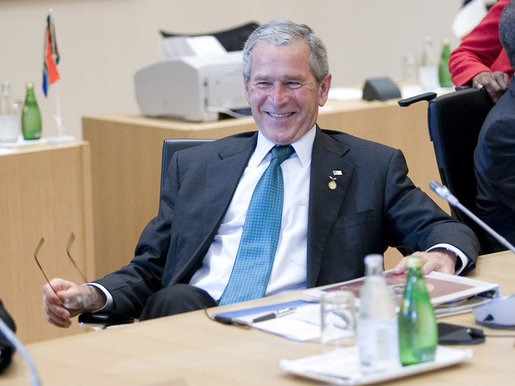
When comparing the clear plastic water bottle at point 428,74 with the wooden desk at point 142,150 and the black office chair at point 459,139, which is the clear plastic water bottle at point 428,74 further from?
the black office chair at point 459,139

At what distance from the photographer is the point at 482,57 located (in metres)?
3.39

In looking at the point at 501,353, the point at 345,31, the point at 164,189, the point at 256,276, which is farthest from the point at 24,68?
the point at 501,353

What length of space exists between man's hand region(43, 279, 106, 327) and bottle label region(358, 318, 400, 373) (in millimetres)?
911

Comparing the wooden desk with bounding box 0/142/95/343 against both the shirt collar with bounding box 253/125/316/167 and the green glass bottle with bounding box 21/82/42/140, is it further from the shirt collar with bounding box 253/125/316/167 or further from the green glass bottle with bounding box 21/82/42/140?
the shirt collar with bounding box 253/125/316/167

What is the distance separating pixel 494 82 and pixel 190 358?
1720 millimetres

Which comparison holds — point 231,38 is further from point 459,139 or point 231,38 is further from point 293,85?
point 293,85

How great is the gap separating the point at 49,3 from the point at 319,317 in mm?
4263

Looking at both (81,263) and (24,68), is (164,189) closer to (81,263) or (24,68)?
(81,263)

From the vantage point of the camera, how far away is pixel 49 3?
571 centimetres

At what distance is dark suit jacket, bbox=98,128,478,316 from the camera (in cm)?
241

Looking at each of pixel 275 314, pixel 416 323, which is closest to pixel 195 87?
pixel 275 314

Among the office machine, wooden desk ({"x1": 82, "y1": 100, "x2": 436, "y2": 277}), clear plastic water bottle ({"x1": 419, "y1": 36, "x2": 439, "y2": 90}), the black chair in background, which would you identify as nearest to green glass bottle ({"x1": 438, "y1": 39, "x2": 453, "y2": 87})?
clear plastic water bottle ({"x1": 419, "y1": 36, "x2": 439, "y2": 90})

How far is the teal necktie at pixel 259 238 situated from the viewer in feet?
7.73

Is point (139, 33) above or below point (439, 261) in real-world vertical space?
above
